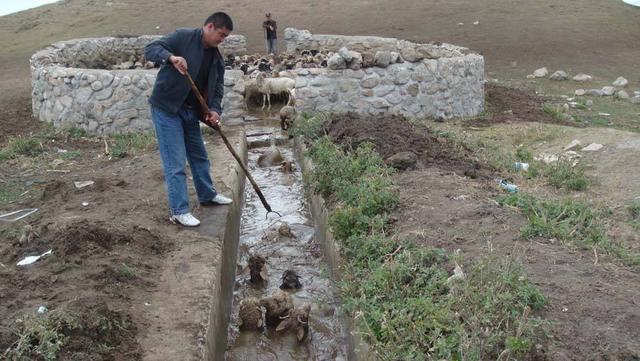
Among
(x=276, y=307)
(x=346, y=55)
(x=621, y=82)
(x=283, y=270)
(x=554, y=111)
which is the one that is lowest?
(x=621, y=82)

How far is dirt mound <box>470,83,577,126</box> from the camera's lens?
11.2m

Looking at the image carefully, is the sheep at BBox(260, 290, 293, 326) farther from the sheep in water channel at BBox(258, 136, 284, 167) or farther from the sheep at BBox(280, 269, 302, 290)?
the sheep in water channel at BBox(258, 136, 284, 167)

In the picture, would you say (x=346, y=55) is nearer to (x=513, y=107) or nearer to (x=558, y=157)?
(x=513, y=107)

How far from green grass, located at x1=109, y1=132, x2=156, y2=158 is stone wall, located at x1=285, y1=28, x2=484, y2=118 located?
111 inches

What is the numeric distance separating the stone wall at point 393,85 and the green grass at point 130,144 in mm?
2832

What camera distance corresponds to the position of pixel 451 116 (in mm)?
11375

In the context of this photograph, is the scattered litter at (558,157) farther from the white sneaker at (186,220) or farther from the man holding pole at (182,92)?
the white sneaker at (186,220)

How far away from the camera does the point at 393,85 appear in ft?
35.4

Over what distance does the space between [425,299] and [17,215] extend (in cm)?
457

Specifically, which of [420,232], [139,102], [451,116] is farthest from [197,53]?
[451,116]

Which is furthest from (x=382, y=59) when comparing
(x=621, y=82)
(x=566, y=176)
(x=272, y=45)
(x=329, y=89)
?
(x=272, y=45)

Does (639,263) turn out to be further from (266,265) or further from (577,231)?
(266,265)

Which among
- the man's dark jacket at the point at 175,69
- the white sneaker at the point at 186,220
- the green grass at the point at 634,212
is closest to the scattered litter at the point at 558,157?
the green grass at the point at 634,212

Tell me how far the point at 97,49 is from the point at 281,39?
8.65 meters
